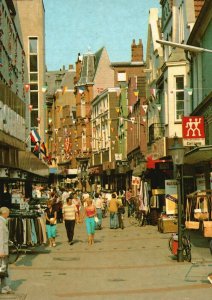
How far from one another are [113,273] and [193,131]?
1060 cm

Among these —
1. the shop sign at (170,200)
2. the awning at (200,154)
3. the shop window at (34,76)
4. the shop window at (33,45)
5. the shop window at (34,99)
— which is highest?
the shop window at (33,45)

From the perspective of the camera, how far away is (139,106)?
5612cm

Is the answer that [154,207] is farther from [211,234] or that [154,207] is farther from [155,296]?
[155,296]

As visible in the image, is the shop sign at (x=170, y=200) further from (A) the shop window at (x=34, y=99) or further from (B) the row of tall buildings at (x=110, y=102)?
(A) the shop window at (x=34, y=99)

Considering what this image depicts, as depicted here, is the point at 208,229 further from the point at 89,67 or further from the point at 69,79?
A: the point at 69,79

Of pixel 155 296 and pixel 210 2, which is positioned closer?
pixel 155 296

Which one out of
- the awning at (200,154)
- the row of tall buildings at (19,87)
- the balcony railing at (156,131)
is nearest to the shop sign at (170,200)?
the awning at (200,154)

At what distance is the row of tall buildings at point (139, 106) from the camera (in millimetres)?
30250

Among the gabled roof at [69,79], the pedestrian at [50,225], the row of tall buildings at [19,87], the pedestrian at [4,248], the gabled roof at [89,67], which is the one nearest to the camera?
the pedestrian at [4,248]

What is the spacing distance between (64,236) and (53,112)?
105542 mm

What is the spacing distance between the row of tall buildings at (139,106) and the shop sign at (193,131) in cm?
72

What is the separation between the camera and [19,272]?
16219 millimetres

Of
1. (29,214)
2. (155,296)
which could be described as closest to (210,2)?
(29,214)

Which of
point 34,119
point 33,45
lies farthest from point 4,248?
point 34,119
